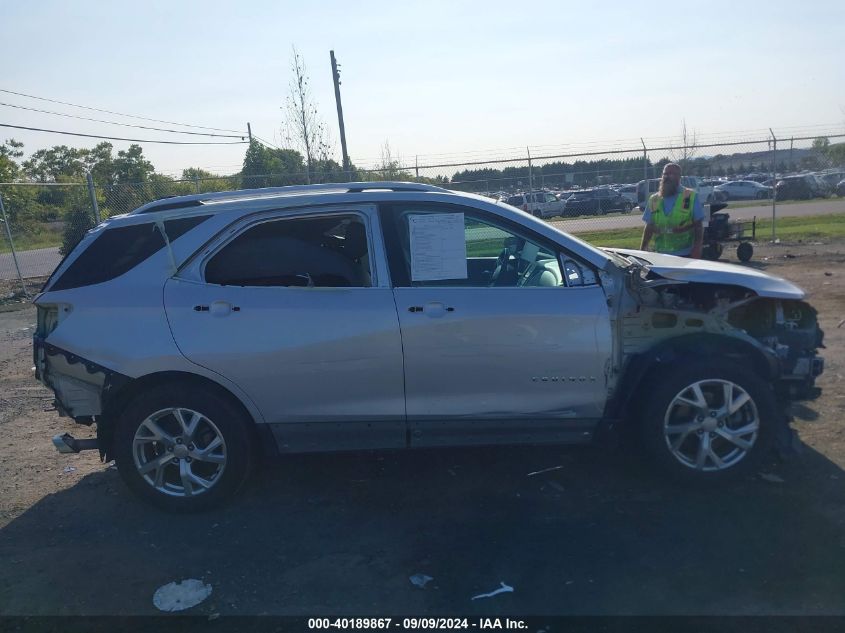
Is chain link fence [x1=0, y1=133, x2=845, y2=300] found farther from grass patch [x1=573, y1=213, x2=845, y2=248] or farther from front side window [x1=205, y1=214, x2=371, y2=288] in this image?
front side window [x1=205, y1=214, x2=371, y2=288]

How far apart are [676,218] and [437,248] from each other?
393 cm

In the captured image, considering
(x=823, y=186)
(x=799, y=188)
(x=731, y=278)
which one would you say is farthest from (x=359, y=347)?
(x=823, y=186)

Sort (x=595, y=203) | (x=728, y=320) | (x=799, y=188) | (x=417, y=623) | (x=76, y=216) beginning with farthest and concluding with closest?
(x=799, y=188) → (x=595, y=203) → (x=76, y=216) → (x=728, y=320) → (x=417, y=623)

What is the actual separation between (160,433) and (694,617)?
3.10 meters

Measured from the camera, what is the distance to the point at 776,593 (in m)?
3.55

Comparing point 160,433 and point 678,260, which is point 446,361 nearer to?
point 160,433

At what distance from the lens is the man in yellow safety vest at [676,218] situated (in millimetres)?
7594

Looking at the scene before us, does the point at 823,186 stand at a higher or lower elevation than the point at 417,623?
higher

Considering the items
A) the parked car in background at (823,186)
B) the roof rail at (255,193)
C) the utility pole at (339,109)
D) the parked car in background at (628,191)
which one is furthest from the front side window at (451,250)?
the parked car in background at (823,186)

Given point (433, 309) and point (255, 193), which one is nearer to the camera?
point (433, 309)

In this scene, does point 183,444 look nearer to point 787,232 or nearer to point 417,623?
point 417,623

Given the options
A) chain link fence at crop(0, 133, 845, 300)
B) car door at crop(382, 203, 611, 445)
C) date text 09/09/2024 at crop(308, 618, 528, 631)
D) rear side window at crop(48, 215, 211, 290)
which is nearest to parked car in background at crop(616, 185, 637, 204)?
chain link fence at crop(0, 133, 845, 300)

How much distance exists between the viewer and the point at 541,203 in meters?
22.7

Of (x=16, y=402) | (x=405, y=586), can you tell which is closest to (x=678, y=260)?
(x=405, y=586)
